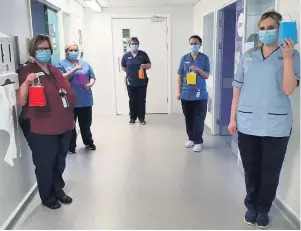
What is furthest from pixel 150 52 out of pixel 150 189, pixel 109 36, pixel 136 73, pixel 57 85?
pixel 57 85

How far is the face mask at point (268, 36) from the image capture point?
6.63 feet

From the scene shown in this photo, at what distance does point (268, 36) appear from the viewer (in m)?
2.03

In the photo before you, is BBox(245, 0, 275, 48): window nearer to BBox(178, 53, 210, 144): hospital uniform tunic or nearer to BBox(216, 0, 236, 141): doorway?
BBox(178, 53, 210, 144): hospital uniform tunic

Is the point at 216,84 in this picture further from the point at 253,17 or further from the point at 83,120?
the point at 83,120

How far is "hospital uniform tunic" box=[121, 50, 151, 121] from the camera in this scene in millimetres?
5219

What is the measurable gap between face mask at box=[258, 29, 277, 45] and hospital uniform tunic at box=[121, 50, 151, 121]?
3.29m

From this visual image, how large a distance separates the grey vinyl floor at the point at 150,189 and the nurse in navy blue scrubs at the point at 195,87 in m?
0.38

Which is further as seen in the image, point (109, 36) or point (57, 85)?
point (109, 36)

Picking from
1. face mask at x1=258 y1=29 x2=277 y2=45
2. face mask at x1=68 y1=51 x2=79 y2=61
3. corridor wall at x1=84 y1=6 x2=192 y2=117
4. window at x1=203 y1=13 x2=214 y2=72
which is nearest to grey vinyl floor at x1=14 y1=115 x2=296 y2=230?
face mask at x1=68 y1=51 x2=79 y2=61

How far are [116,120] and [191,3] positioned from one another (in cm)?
254

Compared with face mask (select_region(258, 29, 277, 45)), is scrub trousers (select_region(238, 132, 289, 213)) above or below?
below

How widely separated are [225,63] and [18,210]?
3218 mm

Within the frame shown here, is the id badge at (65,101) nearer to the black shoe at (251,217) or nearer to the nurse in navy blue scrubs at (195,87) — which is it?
the black shoe at (251,217)

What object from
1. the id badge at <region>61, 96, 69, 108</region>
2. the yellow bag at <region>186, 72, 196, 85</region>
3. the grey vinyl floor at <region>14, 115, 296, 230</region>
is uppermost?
the yellow bag at <region>186, 72, 196, 85</region>
